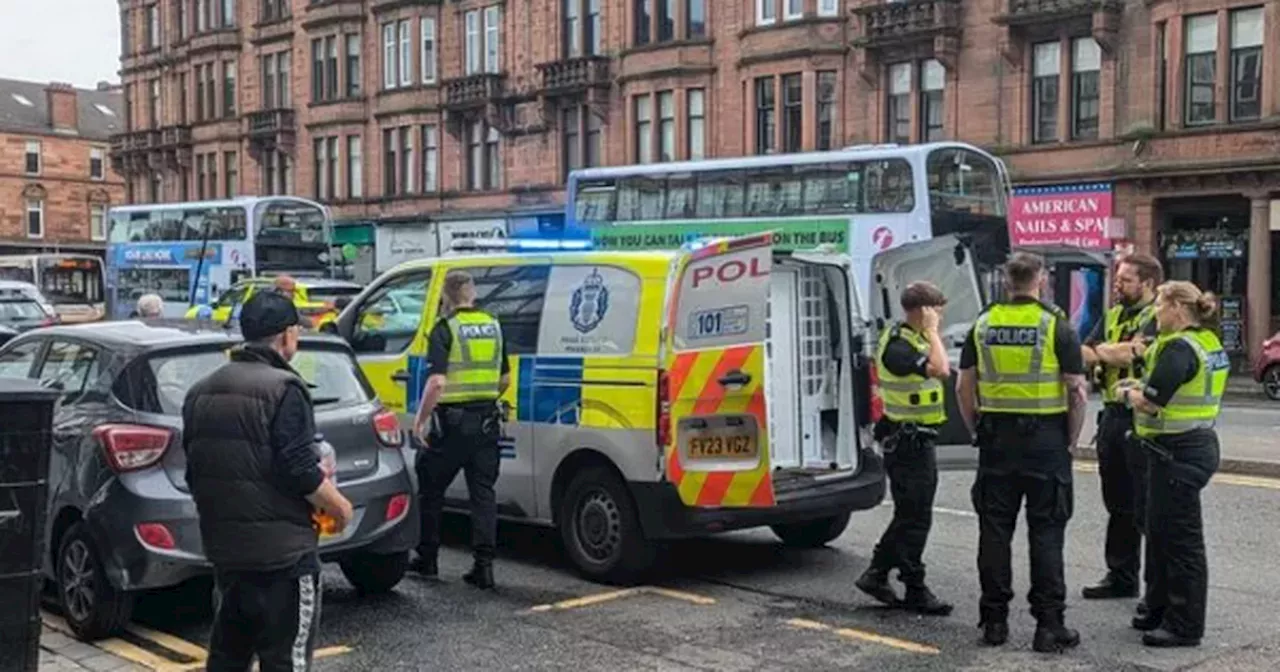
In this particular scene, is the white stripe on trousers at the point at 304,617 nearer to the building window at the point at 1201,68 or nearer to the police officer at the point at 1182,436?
the police officer at the point at 1182,436

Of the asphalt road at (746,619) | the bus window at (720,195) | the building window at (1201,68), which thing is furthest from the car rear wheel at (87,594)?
the building window at (1201,68)

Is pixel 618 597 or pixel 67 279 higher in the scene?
pixel 67 279

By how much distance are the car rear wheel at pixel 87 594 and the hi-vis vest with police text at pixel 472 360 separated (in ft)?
6.72

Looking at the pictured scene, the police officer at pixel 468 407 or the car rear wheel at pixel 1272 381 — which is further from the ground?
the police officer at pixel 468 407

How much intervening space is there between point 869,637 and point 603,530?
72.5 inches

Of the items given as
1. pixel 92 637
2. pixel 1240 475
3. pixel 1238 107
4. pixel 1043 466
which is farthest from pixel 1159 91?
pixel 92 637

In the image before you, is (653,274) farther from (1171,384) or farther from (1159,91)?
(1159,91)

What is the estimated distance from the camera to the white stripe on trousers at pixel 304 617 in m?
4.56

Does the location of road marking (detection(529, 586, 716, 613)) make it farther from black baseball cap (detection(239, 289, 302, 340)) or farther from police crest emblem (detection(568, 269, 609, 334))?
black baseball cap (detection(239, 289, 302, 340))

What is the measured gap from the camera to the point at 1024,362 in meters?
6.45

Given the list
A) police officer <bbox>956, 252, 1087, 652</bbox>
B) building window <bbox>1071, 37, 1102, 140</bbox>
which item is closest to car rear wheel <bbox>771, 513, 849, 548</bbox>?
police officer <bbox>956, 252, 1087, 652</bbox>

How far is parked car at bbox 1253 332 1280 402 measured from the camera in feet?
74.8

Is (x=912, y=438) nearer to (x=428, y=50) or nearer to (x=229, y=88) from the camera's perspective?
(x=428, y=50)

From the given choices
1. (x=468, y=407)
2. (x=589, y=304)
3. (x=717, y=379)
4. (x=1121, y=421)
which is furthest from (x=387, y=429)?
(x=1121, y=421)
